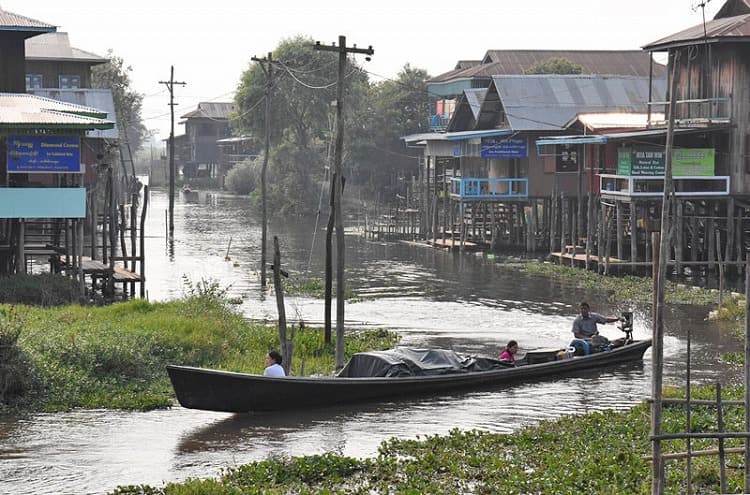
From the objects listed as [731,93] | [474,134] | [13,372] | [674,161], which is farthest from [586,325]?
[474,134]

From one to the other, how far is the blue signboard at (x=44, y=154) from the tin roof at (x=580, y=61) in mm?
43113

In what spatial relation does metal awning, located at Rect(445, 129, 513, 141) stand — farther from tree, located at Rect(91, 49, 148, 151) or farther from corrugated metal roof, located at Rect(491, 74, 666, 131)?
tree, located at Rect(91, 49, 148, 151)

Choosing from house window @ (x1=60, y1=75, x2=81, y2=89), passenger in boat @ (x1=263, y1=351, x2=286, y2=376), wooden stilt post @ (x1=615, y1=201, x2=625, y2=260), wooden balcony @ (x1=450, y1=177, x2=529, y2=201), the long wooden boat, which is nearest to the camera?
the long wooden boat

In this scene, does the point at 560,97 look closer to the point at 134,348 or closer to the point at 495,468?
the point at 134,348

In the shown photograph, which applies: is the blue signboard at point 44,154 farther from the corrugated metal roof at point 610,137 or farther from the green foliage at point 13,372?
the corrugated metal roof at point 610,137

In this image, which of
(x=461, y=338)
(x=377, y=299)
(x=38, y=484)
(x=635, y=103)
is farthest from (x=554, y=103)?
(x=38, y=484)

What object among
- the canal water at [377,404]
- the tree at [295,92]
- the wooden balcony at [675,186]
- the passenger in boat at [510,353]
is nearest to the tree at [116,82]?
the tree at [295,92]

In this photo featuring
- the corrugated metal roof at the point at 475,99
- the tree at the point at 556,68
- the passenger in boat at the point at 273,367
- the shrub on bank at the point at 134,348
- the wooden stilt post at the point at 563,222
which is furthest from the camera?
the tree at the point at 556,68

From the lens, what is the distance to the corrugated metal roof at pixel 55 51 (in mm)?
49312

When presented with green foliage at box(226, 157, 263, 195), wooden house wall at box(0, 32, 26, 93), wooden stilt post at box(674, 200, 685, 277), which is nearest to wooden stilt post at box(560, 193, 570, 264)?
wooden stilt post at box(674, 200, 685, 277)

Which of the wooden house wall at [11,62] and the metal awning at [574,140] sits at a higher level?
the wooden house wall at [11,62]

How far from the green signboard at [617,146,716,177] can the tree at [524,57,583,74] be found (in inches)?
1147

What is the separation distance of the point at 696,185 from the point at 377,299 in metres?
12.2

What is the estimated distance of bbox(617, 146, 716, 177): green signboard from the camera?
37906mm
